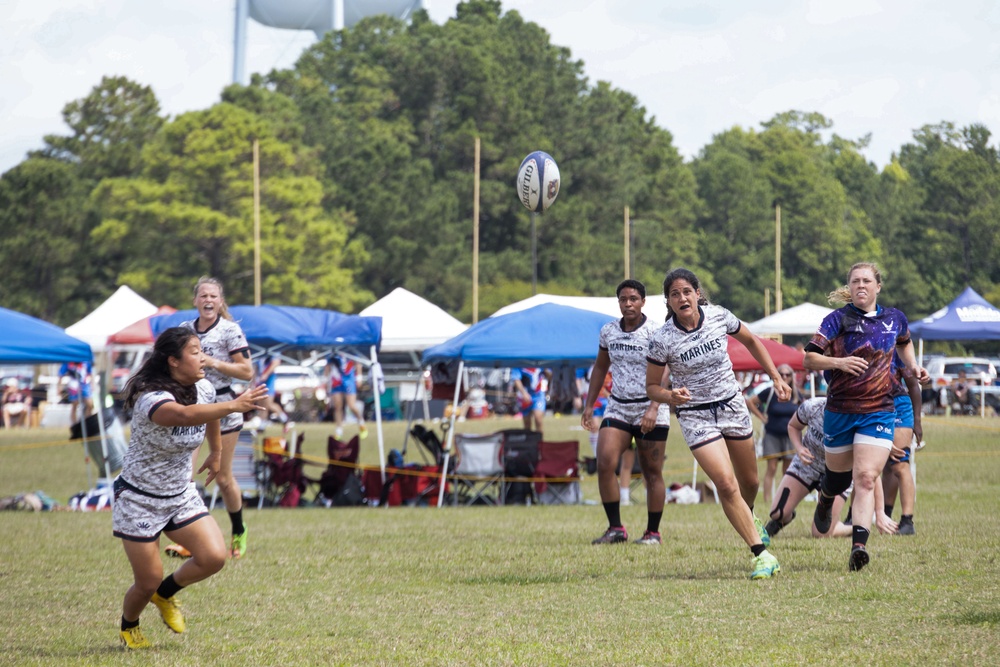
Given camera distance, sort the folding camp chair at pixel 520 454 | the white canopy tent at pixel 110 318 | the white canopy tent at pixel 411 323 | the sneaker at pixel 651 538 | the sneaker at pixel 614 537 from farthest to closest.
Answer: the white canopy tent at pixel 110 318 < the white canopy tent at pixel 411 323 < the folding camp chair at pixel 520 454 < the sneaker at pixel 614 537 < the sneaker at pixel 651 538

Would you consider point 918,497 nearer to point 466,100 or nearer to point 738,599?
point 738,599

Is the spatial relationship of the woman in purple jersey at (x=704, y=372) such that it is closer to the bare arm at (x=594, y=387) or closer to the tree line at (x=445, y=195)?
the bare arm at (x=594, y=387)

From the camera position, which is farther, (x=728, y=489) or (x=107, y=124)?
(x=107, y=124)

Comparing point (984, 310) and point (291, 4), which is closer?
point (984, 310)

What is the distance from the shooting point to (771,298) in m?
80.6

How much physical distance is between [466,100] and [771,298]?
2663cm

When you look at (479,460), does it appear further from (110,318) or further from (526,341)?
(110,318)

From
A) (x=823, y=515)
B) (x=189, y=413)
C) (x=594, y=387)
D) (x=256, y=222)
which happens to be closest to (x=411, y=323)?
(x=594, y=387)

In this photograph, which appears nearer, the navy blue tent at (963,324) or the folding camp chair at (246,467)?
the folding camp chair at (246,467)

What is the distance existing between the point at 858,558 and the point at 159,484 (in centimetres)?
431

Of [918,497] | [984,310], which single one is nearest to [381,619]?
[918,497]

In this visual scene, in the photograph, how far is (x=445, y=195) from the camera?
59188 mm

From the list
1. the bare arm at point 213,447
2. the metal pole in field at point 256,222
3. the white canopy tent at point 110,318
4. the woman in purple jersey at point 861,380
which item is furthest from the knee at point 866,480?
the metal pole in field at point 256,222

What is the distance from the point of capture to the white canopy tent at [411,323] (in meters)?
24.4
